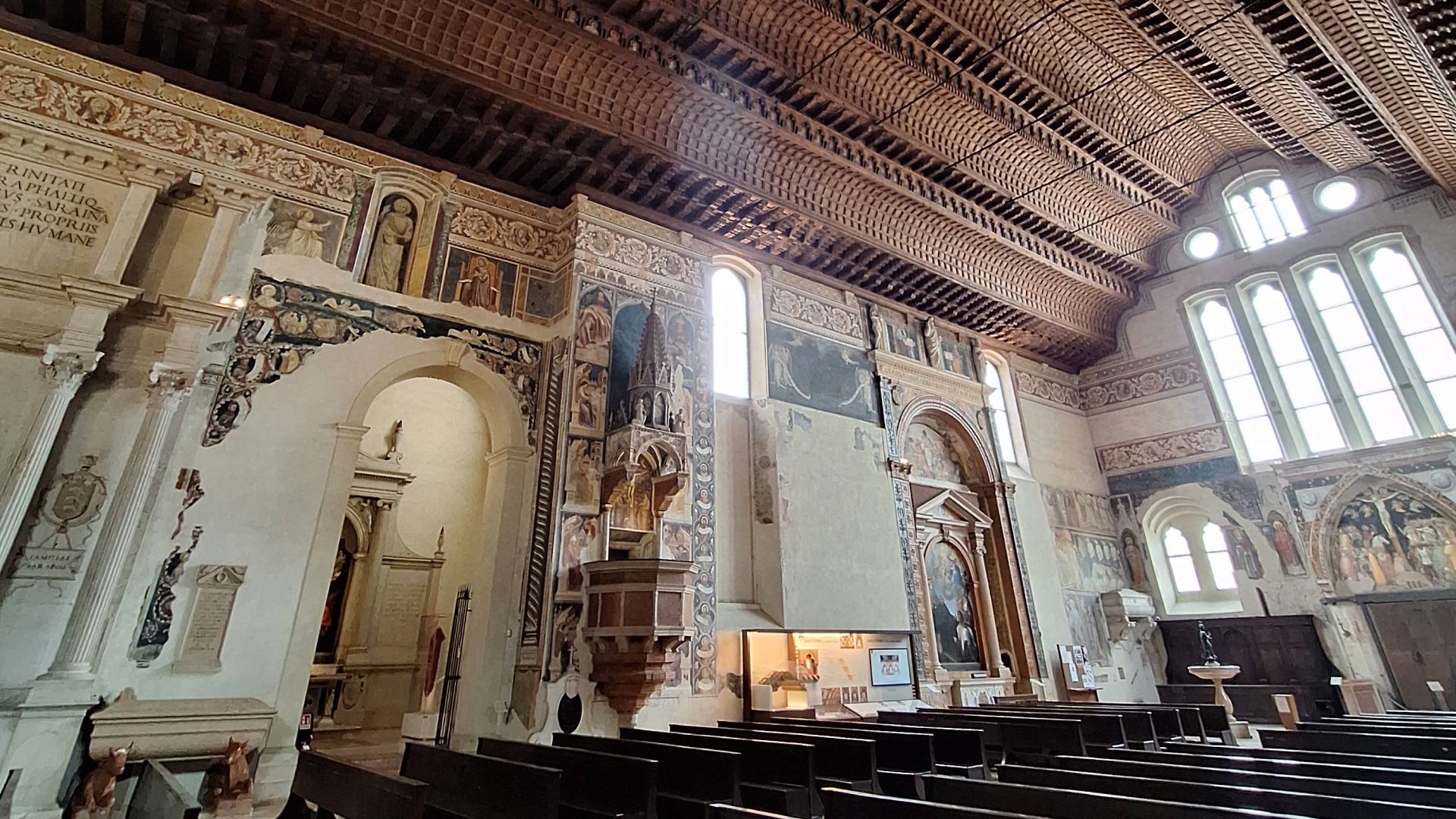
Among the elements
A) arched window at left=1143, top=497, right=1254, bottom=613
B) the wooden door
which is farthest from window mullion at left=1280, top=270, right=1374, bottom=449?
the wooden door

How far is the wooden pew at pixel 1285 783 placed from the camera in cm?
284

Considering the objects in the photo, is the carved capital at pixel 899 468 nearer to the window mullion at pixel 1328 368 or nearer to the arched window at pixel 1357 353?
the window mullion at pixel 1328 368

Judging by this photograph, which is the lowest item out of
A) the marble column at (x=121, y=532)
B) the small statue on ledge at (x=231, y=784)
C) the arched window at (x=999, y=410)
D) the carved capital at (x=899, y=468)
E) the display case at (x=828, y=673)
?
the small statue on ledge at (x=231, y=784)

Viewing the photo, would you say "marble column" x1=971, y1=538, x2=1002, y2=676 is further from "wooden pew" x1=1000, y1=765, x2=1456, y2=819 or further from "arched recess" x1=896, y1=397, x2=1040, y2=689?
"wooden pew" x1=1000, y1=765, x2=1456, y2=819

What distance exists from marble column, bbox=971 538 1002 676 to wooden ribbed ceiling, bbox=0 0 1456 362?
15.1 ft

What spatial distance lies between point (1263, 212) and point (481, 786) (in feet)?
56.2

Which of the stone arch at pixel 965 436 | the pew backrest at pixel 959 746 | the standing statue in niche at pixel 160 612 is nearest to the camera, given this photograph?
the pew backrest at pixel 959 746

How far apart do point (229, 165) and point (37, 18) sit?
188 centimetres

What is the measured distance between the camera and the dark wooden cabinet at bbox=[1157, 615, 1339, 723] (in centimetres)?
1159

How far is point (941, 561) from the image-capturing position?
11492 mm

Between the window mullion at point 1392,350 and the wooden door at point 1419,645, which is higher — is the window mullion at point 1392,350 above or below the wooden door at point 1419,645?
above

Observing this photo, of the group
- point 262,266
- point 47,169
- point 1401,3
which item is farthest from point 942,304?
point 47,169

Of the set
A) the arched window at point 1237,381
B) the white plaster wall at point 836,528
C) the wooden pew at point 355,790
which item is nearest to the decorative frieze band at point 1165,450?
the arched window at point 1237,381

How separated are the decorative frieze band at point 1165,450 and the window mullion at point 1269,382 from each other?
86cm
